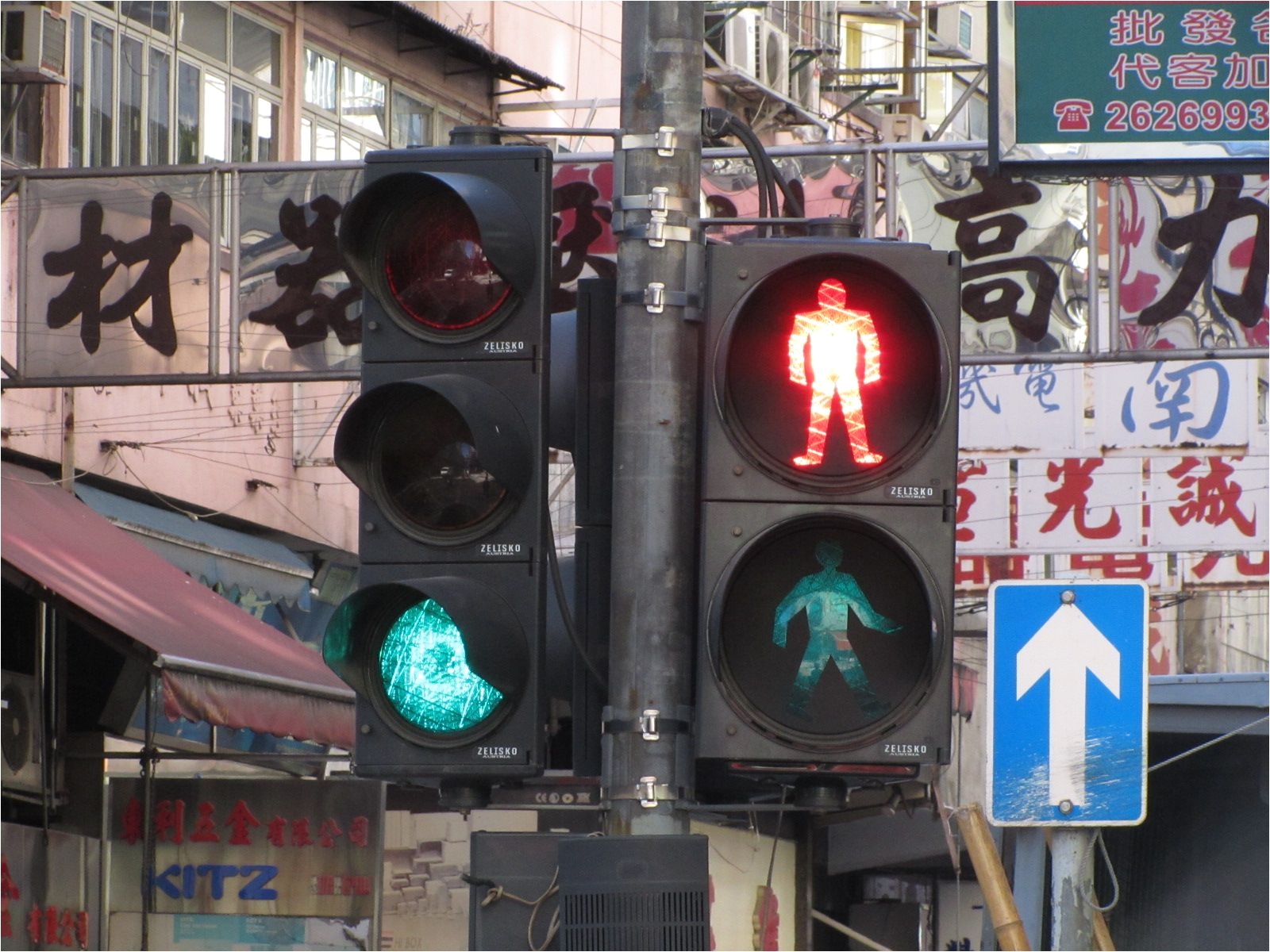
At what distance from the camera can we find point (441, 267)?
3949mm

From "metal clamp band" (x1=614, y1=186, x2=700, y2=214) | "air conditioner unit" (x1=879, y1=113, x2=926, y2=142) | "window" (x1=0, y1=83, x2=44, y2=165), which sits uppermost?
"air conditioner unit" (x1=879, y1=113, x2=926, y2=142)

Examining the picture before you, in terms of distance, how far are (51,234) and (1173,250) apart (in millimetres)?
5930

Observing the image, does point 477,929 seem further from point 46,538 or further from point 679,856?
point 46,538

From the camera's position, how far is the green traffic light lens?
12.6 ft

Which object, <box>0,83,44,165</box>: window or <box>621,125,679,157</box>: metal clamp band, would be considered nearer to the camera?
<box>621,125,679,157</box>: metal clamp band

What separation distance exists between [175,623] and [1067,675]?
6826 mm

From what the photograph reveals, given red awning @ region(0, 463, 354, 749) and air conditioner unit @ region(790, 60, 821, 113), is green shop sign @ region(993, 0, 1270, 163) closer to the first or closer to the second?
red awning @ region(0, 463, 354, 749)

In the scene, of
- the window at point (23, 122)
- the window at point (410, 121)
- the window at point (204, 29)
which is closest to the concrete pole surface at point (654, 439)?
the window at point (23, 122)

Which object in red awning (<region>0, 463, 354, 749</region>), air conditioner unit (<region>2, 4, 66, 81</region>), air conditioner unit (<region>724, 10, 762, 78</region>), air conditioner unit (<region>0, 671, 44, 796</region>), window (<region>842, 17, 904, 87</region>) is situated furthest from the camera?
window (<region>842, 17, 904, 87</region>)

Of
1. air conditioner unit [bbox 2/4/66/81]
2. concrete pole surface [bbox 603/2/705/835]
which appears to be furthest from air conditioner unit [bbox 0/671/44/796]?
concrete pole surface [bbox 603/2/705/835]

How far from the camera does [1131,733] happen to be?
14.6 ft

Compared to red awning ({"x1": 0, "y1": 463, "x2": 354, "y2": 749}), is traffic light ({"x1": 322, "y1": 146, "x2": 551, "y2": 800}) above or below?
above

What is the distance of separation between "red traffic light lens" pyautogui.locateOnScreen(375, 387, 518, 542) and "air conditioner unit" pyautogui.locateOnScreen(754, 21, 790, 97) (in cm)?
2214

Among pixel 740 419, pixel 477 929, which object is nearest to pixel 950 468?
pixel 740 419
